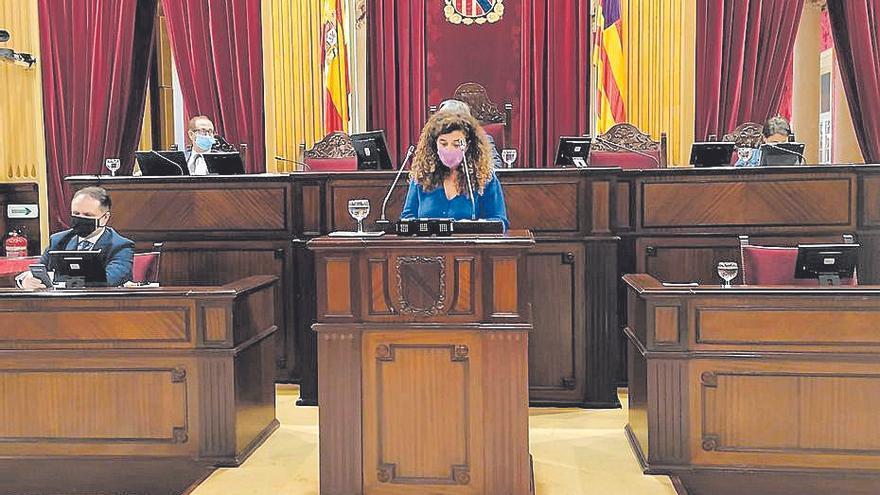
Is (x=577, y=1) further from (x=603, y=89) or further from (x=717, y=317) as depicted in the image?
(x=717, y=317)

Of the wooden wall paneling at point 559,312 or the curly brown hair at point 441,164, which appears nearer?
the curly brown hair at point 441,164

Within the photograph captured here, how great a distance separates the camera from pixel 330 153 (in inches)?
A: 231

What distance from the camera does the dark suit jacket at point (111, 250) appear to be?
404 centimetres

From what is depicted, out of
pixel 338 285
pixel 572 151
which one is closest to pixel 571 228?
pixel 572 151

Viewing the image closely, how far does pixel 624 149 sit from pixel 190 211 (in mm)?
2892

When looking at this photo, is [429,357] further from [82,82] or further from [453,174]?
[82,82]

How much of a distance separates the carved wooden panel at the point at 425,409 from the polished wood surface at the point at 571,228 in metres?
1.56

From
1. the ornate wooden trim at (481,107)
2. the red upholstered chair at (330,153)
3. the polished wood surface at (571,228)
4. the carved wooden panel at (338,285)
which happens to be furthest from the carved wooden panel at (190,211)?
the ornate wooden trim at (481,107)

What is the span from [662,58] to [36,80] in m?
5.17

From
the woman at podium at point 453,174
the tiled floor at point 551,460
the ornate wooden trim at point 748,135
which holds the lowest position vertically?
the tiled floor at point 551,460

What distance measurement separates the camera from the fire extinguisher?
6.84m

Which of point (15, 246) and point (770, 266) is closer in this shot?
point (770, 266)

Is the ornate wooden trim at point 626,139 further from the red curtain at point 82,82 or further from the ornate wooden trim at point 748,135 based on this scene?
the red curtain at point 82,82

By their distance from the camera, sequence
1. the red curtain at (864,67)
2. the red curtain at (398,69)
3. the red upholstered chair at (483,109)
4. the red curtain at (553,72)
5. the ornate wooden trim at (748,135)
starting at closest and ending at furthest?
the ornate wooden trim at (748,135)
the red curtain at (864,67)
the red upholstered chair at (483,109)
the red curtain at (553,72)
the red curtain at (398,69)
